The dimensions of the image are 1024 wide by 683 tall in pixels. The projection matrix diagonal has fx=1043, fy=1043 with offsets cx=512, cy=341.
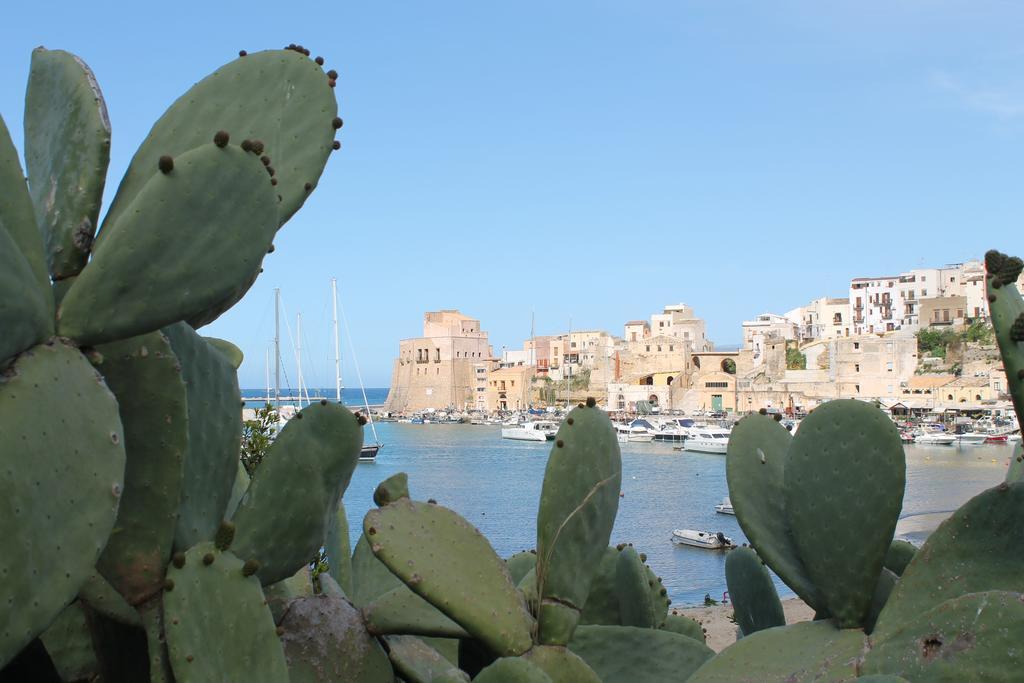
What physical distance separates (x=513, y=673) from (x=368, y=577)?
2.47ft

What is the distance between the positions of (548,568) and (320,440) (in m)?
0.47

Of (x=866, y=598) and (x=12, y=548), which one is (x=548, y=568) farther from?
(x=12, y=548)

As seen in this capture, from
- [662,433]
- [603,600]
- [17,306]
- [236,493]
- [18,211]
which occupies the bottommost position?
[662,433]

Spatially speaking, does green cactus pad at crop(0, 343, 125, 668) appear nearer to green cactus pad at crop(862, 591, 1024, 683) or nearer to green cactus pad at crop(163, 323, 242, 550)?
green cactus pad at crop(163, 323, 242, 550)

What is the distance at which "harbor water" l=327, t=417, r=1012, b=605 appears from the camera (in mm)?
18469

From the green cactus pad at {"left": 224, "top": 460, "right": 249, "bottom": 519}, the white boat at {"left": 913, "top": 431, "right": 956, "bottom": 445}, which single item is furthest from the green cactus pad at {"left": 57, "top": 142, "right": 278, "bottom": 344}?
the white boat at {"left": 913, "top": 431, "right": 956, "bottom": 445}

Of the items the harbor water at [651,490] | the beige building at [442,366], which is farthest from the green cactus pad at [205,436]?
the beige building at [442,366]

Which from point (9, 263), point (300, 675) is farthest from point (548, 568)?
point (9, 263)

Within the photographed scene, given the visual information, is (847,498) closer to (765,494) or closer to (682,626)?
(765,494)

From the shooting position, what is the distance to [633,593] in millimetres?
2344

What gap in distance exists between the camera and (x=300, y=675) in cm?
165

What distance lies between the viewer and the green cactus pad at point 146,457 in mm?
1333

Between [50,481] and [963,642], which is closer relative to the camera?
[50,481]

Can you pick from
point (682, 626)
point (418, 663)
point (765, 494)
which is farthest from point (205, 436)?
point (682, 626)
